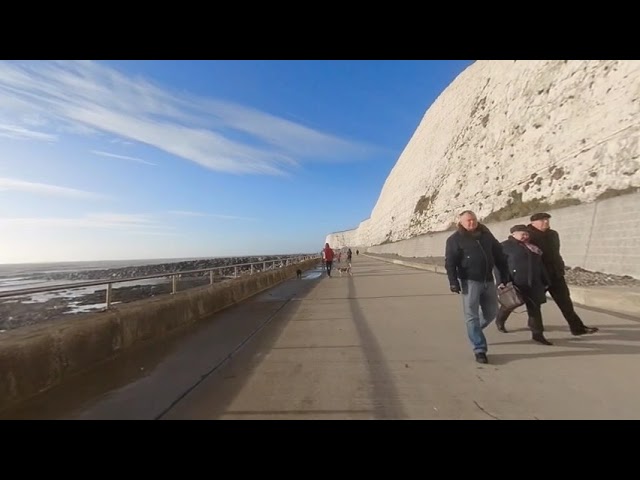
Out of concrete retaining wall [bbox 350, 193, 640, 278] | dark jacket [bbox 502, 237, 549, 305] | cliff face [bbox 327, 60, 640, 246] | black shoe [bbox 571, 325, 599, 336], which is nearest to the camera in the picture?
dark jacket [bbox 502, 237, 549, 305]

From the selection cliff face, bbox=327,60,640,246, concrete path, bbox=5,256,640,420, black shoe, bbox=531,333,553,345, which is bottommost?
concrete path, bbox=5,256,640,420

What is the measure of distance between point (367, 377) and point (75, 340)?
3.95 meters

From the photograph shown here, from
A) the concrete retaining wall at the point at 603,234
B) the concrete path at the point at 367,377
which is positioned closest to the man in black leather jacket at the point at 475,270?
the concrete path at the point at 367,377

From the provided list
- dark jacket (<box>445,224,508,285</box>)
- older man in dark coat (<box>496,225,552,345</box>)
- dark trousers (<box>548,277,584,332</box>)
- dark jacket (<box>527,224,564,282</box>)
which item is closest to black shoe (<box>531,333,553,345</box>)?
older man in dark coat (<box>496,225,552,345</box>)

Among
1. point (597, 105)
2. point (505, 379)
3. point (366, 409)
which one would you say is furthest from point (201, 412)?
point (597, 105)

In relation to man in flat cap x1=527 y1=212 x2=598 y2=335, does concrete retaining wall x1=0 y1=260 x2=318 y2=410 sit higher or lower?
lower

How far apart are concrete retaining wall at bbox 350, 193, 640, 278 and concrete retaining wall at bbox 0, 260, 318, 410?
39.4 feet

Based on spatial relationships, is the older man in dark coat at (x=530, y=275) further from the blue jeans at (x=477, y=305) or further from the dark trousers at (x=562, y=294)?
the blue jeans at (x=477, y=305)

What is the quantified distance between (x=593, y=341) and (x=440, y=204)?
47.2m

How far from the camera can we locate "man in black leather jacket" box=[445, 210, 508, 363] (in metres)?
5.25

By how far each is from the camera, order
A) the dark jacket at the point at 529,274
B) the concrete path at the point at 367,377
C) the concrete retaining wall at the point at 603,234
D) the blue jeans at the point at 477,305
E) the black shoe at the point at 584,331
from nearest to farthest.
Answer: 1. the concrete path at the point at 367,377
2. the blue jeans at the point at 477,305
3. the dark jacket at the point at 529,274
4. the black shoe at the point at 584,331
5. the concrete retaining wall at the point at 603,234

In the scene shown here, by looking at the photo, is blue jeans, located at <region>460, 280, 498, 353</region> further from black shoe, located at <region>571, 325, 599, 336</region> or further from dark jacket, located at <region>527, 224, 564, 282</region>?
black shoe, located at <region>571, 325, 599, 336</region>

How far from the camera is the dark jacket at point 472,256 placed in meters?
5.25

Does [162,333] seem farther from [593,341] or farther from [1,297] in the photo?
[593,341]
